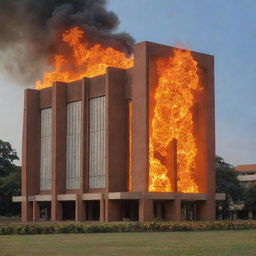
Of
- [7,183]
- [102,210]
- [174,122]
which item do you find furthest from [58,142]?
[7,183]

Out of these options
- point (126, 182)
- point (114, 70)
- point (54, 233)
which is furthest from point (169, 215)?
point (54, 233)

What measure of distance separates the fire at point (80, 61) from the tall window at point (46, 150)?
3345 mm

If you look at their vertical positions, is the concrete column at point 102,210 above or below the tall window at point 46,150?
below

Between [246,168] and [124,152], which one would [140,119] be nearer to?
[124,152]

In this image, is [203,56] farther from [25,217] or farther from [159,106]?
[25,217]

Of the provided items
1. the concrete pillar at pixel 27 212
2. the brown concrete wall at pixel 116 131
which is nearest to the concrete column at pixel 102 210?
the brown concrete wall at pixel 116 131

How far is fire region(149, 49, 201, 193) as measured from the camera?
1970 inches

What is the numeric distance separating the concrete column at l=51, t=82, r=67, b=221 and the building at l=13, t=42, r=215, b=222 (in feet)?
0.28

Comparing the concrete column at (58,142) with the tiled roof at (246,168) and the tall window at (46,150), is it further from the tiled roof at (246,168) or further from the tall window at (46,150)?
the tiled roof at (246,168)

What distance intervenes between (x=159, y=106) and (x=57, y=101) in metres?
10.5

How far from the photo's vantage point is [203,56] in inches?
2133

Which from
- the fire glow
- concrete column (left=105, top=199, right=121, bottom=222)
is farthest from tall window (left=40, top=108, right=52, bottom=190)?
concrete column (left=105, top=199, right=121, bottom=222)

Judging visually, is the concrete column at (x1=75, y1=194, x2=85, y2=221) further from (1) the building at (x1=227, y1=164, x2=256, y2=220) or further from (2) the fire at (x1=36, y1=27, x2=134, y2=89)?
(1) the building at (x1=227, y1=164, x2=256, y2=220)

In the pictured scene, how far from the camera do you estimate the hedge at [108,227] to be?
33.8m
